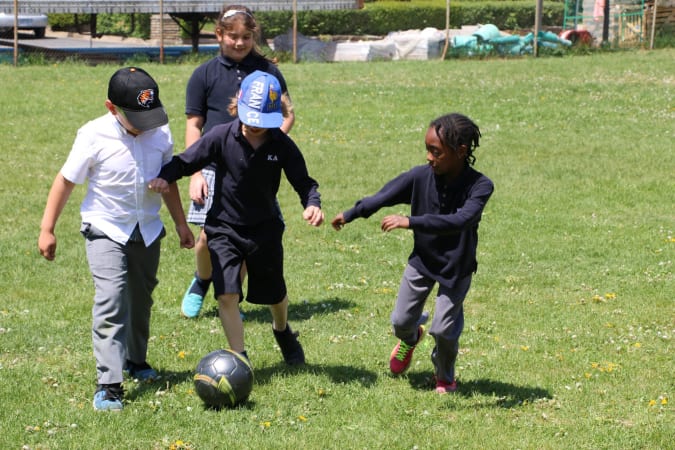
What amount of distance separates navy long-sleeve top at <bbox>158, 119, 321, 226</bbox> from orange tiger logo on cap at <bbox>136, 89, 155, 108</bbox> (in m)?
0.43

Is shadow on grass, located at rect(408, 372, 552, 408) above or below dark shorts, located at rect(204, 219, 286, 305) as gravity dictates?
below

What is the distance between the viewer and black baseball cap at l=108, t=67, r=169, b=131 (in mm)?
5645

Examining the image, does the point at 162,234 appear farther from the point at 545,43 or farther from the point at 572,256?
the point at 545,43

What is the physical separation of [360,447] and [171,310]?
128 inches

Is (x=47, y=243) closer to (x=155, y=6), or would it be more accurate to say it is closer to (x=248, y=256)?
(x=248, y=256)

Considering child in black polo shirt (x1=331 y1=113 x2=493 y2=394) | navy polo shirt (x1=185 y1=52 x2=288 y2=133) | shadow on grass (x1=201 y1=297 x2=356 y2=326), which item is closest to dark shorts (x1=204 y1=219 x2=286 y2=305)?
child in black polo shirt (x1=331 y1=113 x2=493 y2=394)

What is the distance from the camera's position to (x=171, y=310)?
814 centimetres

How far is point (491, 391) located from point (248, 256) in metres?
1.78

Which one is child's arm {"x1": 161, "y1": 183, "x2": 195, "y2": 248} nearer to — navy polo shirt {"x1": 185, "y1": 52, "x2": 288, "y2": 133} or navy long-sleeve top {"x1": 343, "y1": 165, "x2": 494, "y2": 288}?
navy long-sleeve top {"x1": 343, "y1": 165, "x2": 494, "y2": 288}

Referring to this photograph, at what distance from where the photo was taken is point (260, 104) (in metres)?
5.78

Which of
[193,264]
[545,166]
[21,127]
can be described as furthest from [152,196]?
[21,127]

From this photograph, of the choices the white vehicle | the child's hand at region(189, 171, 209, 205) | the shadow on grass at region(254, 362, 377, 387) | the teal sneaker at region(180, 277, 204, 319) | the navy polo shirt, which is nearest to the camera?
the child's hand at region(189, 171, 209, 205)

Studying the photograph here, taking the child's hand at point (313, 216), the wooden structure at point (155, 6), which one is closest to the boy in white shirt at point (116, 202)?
the child's hand at point (313, 216)

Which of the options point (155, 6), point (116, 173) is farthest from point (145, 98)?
point (155, 6)
